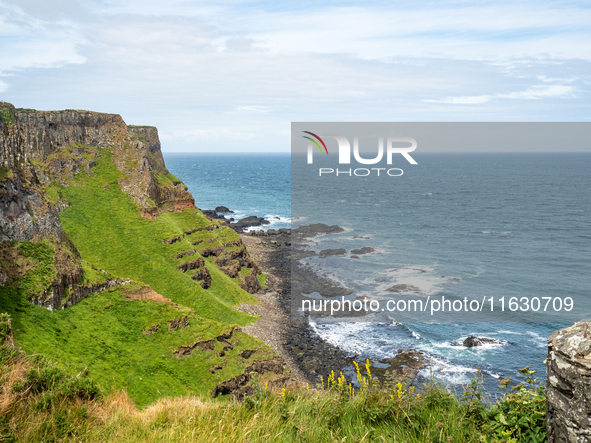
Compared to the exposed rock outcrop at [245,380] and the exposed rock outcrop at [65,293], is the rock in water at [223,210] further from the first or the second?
the exposed rock outcrop at [65,293]

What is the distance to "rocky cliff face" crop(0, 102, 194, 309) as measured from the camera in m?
29.2

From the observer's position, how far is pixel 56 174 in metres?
56.9

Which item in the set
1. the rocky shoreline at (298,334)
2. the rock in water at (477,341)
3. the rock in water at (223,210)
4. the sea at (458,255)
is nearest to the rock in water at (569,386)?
the sea at (458,255)

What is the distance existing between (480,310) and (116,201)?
5544 centimetres

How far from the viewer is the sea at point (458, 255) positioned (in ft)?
170

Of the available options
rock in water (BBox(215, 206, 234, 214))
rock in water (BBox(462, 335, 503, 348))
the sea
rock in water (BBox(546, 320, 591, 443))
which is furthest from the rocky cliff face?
rock in water (BBox(215, 206, 234, 214))

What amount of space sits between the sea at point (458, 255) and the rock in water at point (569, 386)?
259 centimetres

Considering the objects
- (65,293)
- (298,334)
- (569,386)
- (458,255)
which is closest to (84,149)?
(65,293)

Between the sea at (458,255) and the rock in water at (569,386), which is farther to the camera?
the sea at (458,255)

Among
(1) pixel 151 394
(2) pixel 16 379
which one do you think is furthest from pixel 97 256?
(2) pixel 16 379

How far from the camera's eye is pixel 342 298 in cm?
6844

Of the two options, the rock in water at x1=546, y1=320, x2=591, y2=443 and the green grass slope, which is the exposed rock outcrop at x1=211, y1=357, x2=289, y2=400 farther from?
the rock in water at x1=546, y1=320, x2=591, y2=443

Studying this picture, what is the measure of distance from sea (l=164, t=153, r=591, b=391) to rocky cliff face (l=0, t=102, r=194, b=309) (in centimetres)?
2883

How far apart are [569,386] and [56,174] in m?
63.8
